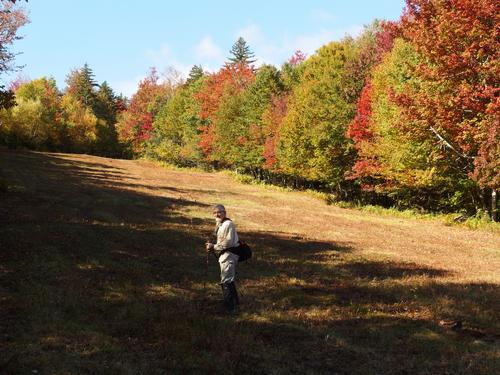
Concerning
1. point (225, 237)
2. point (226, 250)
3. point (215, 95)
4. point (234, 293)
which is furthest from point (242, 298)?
point (215, 95)

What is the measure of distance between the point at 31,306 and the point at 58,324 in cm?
118

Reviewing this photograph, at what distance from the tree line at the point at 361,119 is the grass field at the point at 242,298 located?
9.08 meters

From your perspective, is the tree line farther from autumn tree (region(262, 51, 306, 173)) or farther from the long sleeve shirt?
the long sleeve shirt

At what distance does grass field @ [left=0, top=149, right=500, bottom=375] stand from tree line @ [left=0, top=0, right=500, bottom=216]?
908 cm

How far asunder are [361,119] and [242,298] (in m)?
32.2

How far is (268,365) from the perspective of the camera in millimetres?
8062

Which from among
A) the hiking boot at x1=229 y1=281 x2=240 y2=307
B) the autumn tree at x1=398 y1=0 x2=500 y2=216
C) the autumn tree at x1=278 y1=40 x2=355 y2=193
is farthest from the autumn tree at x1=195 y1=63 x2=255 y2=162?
the hiking boot at x1=229 y1=281 x2=240 y2=307

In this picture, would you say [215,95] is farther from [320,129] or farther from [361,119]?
[361,119]

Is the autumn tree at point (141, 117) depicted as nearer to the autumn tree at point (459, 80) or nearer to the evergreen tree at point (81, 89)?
the evergreen tree at point (81, 89)

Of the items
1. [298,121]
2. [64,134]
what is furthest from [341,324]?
[64,134]

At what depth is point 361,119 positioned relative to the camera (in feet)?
135

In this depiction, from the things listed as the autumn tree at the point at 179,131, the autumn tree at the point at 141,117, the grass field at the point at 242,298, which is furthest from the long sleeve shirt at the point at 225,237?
the autumn tree at the point at 141,117

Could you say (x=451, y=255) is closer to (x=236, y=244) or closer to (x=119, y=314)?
(x=236, y=244)

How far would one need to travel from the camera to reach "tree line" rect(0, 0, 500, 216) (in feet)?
88.3
